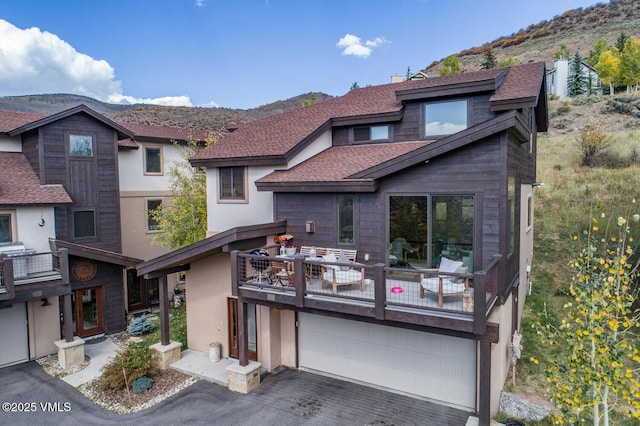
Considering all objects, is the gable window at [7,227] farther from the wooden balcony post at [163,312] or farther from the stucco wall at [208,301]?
the stucco wall at [208,301]

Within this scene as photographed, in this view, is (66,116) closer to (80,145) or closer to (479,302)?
(80,145)

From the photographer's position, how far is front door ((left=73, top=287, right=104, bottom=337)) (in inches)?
568

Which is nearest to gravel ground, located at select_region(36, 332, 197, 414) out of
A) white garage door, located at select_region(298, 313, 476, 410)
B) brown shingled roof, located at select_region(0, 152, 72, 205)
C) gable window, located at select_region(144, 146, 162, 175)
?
white garage door, located at select_region(298, 313, 476, 410)

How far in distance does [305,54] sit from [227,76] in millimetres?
12651

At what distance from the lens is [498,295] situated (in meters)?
7.82

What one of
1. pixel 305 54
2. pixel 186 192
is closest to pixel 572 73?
pixel 305 54

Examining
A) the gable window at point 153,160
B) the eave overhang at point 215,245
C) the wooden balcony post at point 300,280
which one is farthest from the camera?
the gable window at point 153,160

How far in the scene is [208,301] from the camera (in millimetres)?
12086

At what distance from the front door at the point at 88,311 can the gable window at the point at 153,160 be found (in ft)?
21.4

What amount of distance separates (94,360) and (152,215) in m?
7.88

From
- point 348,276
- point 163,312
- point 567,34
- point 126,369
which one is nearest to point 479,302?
point 348,276

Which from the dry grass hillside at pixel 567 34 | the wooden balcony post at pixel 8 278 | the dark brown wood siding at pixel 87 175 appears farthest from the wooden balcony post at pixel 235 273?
the dry grass hillside at pixel 567 34

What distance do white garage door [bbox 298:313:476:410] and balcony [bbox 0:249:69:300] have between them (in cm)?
819

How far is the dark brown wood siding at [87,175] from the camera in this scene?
46.8 feet
